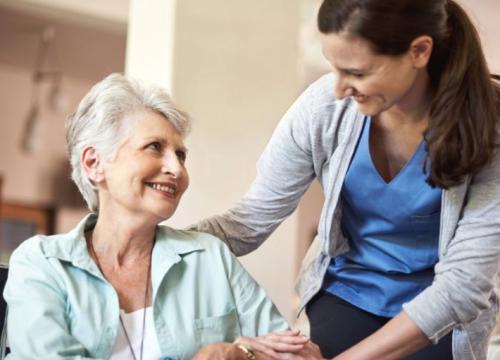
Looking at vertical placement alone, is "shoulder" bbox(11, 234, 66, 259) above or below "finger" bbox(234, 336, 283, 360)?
above

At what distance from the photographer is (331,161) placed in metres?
1.95

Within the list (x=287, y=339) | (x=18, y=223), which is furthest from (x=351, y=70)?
(x=18, y=223)

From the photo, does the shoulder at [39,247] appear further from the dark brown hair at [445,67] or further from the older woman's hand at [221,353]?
the dark brown hair at [445,67]

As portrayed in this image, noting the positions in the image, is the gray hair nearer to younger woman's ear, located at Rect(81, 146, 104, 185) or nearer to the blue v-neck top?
younger woman's ear, located at Rect(81, 146, 104, 185)

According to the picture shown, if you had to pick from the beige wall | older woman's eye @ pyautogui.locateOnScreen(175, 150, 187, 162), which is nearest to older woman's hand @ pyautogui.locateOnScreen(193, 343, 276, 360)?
older woman's eye @ pyautogui.locateOnScreen(175, 150, 187, 162)

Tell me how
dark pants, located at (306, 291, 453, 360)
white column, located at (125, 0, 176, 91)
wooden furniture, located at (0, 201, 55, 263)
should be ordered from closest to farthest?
dark pants, located at (306, 291, 453, 360), white column, located at (125, 0, 176, 91), wooden furniture, located at (0, 201, 55, 263)

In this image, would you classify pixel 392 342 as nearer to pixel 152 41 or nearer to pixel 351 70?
pixel 351 70

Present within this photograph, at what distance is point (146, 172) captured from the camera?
1885 mm

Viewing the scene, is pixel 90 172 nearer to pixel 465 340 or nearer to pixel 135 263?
pixel 135 263

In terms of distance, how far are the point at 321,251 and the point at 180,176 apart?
1.28 ft

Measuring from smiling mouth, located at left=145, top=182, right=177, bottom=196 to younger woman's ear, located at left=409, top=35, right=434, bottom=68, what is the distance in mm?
520

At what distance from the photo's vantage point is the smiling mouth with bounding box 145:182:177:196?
1.89 meters

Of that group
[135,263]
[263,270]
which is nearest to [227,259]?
[135,263]

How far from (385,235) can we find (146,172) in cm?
50
